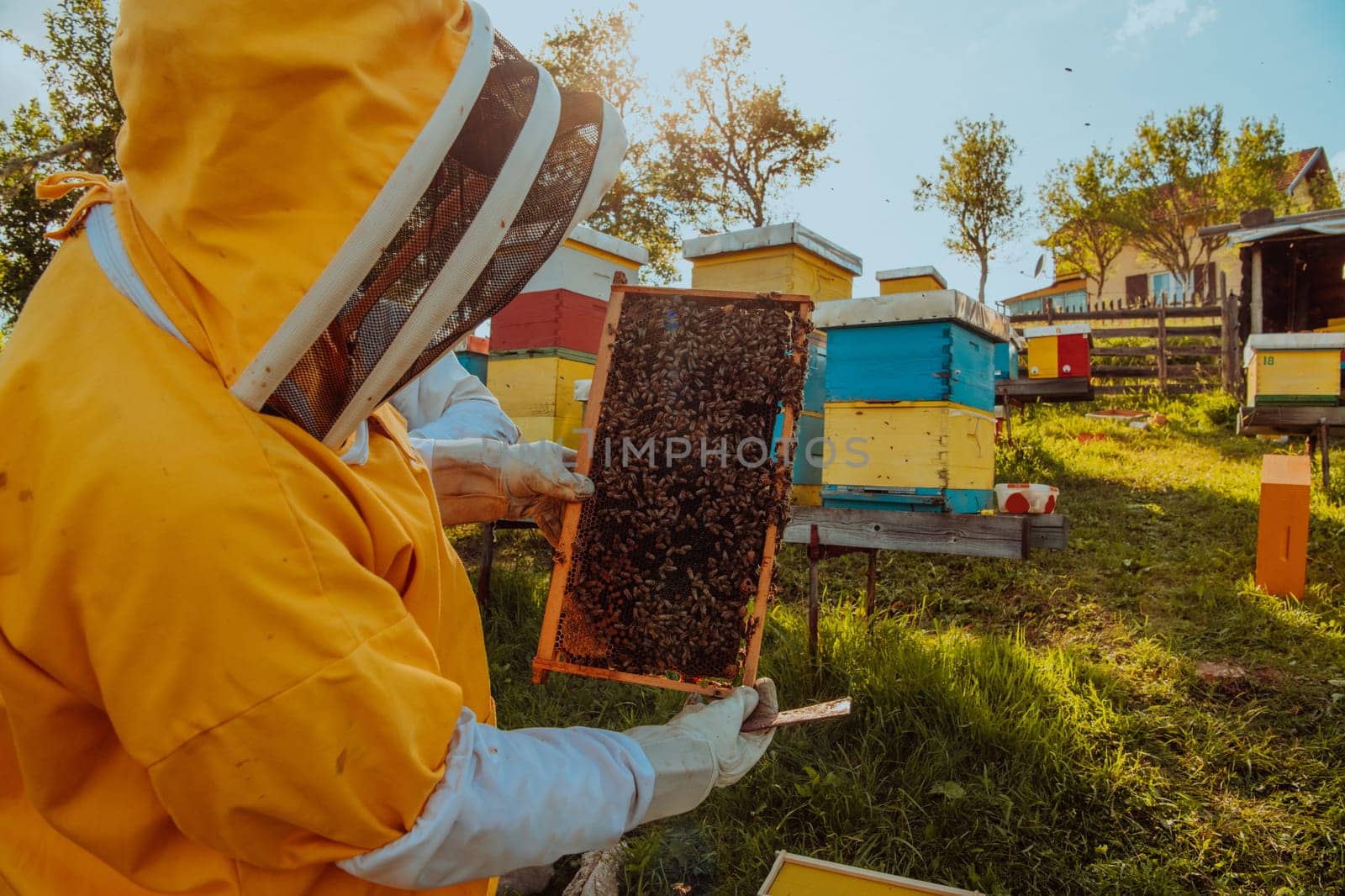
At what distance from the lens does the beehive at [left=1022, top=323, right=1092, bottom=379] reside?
11609 millimetres

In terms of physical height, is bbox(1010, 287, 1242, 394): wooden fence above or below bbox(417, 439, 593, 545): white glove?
above

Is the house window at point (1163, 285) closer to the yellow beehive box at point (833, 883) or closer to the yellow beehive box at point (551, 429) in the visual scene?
the yellow beehive box at point (551, 429)

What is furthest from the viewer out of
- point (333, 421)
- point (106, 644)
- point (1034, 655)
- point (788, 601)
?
point (788, 601)

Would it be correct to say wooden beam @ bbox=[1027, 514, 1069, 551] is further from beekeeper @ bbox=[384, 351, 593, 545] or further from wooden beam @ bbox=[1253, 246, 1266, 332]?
wooden beam @ bbox=[1253, 246, 1266, 332]

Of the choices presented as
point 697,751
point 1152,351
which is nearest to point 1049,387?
point 1152,351

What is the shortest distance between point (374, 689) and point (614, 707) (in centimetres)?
380

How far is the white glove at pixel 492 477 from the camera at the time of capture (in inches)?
97.7

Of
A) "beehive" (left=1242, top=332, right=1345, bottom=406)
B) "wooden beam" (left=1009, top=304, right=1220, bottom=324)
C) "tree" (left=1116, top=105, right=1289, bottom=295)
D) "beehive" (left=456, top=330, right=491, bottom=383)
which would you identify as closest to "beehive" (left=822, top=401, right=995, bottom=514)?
"beehive" (left=1242, top=332, right=1345, bottom=406)

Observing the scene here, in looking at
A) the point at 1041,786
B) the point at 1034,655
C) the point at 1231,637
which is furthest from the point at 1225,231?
the point at 1041,786

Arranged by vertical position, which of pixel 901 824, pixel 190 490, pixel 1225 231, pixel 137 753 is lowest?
pixel 901 824

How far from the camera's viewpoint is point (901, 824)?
3330 millimetres

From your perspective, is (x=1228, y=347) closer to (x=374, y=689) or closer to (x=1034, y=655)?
(x=1034, y=655)

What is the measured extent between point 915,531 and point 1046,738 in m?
1.12

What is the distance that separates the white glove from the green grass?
5.44 ft
